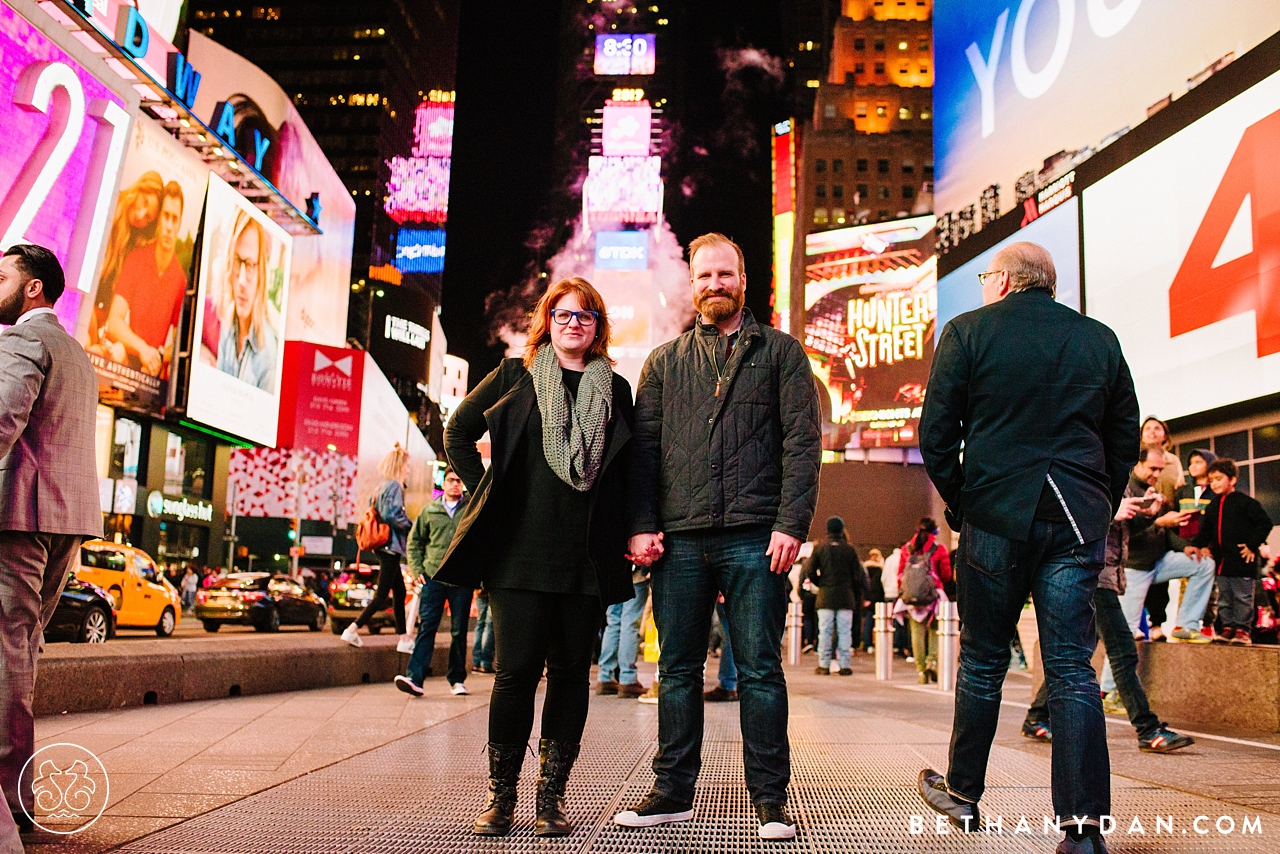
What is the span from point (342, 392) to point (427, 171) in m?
68.9

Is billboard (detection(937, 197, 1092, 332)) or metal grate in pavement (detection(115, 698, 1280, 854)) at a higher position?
billboard (detection(937, 197, 1092, 332))

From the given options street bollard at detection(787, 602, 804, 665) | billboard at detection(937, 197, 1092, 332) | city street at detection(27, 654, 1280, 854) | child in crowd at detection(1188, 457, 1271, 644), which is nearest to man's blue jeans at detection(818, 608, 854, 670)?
street bollard at detection(787, 602, 804, 665)

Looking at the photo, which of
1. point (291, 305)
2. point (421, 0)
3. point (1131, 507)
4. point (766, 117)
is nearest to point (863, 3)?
point (766, 117)

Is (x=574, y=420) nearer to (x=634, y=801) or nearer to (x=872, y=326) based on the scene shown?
(x=634, y=801)

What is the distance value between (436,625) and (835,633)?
6180mm

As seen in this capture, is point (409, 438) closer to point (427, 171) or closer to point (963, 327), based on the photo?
point (427, 171)

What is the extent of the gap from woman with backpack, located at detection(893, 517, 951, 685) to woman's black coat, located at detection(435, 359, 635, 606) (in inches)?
302

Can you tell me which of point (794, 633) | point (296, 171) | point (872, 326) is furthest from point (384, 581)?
point (296, 171)

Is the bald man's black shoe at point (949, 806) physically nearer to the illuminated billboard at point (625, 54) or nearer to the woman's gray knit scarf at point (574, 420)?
the woman's gray knit scarf at point (574, 420)

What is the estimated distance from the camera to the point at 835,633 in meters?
12.7

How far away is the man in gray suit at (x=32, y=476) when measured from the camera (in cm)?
305

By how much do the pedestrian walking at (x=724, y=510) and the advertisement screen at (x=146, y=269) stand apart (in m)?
29.3

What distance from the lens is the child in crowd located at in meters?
7.88

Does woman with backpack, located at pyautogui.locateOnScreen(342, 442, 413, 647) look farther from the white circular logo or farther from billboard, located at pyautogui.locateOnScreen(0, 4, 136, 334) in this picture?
billboard, located at pyautogui.locateOnScreen(0, 4, 136, 334)
